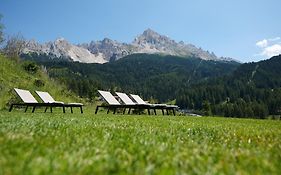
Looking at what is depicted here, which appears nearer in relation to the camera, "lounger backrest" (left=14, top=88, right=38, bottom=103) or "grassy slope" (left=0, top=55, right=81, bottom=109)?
"lounger backrest" (left=14, top=88, right=38, bottom=103)

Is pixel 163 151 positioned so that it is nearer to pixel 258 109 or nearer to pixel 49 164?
pixel 49 164

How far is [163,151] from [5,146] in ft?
7.42

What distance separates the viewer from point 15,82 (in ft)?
144

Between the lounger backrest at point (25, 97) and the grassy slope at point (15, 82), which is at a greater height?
the grassy slope at point (15, 82)

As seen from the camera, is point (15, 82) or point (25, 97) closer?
point (25, 97)

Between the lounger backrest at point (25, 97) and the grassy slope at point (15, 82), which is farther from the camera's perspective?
the grassy slope at point (15, 82)

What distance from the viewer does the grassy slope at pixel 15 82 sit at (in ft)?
118

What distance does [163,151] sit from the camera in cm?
496

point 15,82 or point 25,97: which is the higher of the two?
point 15,82

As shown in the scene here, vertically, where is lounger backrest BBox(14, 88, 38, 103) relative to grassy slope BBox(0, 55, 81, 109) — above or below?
below

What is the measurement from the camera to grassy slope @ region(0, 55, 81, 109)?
36.0 m

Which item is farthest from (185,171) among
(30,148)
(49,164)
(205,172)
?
(30,148)

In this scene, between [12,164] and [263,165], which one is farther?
[263,165]

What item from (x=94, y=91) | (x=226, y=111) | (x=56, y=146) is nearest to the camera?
(x=56, y=146)
